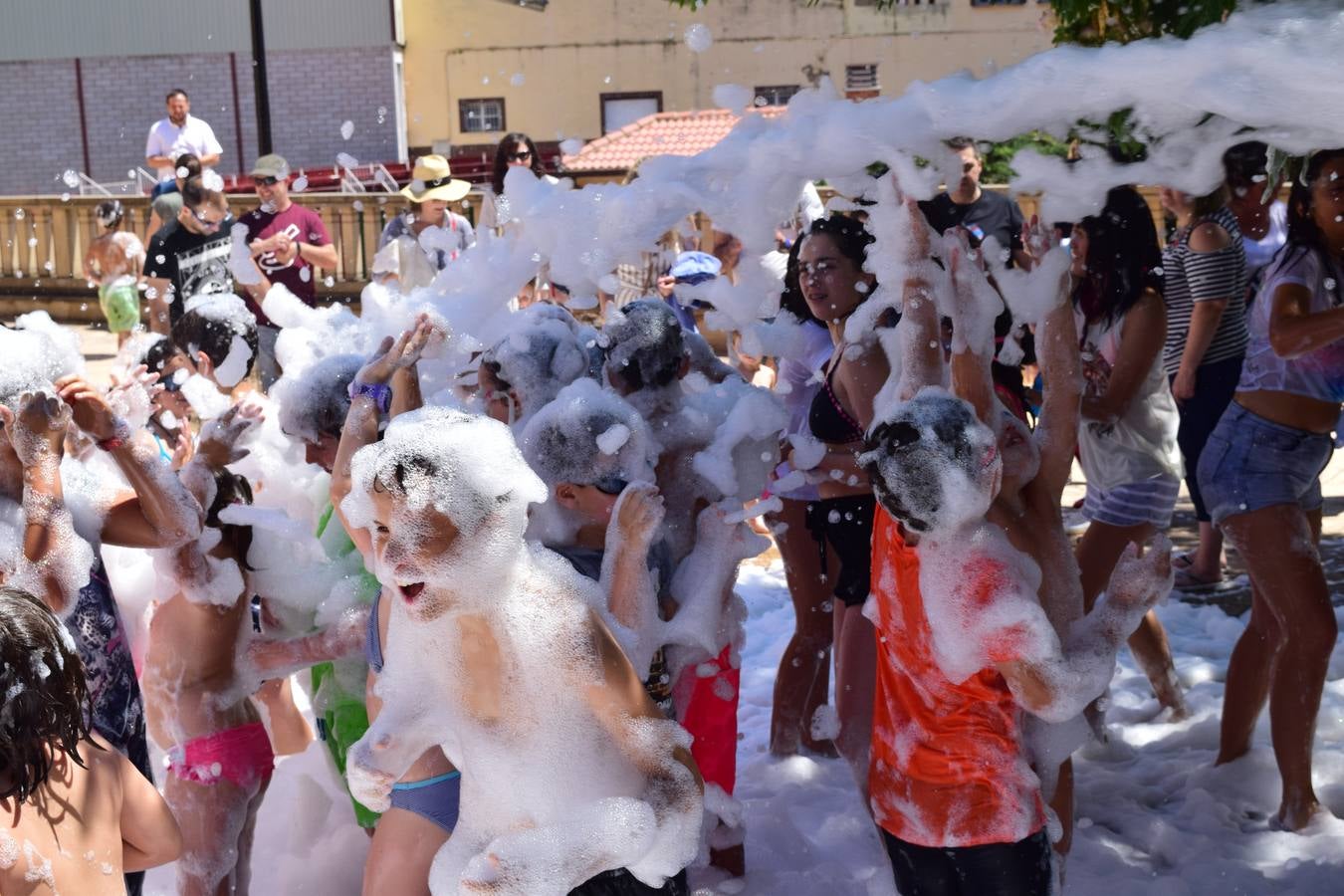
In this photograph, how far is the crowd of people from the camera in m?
2.18

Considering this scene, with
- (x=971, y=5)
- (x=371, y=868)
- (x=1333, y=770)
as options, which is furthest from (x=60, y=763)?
(x=971, y=5)

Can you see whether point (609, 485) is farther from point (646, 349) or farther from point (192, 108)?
point (192, 108)

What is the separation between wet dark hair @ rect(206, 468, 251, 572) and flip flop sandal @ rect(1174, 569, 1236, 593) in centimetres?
411

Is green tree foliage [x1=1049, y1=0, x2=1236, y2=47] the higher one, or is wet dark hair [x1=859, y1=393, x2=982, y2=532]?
green tree foliage [x1=1049, y1=0, x2=1236, y2=47]

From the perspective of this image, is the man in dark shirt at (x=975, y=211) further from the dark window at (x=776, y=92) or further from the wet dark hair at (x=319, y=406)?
the dark window at (x=776, y=92)

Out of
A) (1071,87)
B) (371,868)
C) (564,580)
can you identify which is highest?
(1071,87)

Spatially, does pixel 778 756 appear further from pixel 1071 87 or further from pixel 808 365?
pixel 1071 87

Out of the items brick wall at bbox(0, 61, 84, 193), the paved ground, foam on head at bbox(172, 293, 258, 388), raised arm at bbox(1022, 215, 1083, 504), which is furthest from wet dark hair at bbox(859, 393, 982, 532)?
brick wall at bbox(0, 61, 84, 193)

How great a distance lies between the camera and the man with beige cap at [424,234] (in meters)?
6.85

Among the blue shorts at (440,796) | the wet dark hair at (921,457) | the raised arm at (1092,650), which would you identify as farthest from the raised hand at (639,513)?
the raised arm at (1092,650)

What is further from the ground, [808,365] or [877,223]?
[877,223]

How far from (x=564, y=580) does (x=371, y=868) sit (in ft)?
2.46

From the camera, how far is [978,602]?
99.3 inches

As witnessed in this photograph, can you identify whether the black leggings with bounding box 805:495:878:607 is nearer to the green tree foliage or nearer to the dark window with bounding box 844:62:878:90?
the green tree foliage
